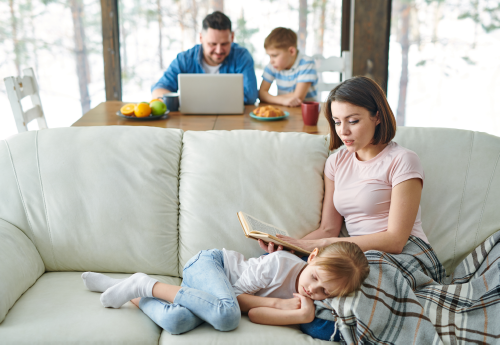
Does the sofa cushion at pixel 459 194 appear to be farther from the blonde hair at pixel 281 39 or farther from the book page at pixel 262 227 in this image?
the blonde hair at pixel 281 39

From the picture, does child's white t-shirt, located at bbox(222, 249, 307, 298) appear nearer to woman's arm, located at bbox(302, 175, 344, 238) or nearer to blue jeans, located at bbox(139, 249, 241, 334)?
blue jeans, located at bbox(139, 249, 241, 334)

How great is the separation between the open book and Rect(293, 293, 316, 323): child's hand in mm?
166

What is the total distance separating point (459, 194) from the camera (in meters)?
1.65

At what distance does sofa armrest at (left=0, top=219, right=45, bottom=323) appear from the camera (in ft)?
4.46

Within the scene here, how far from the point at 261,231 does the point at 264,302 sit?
223 mm

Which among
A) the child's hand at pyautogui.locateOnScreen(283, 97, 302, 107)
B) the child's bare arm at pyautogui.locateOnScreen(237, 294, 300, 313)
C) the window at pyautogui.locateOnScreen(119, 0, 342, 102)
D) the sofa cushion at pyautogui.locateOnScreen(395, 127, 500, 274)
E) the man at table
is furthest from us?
the window at pyautogui.locateOnScreen(119, 0, 342, 102)

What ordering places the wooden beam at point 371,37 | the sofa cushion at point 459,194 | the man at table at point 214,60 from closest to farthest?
the sofa cushion at point 459,194 < the man at table at point 214,60 < the wooden beam at point 371,37

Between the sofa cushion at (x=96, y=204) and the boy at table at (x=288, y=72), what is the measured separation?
129 centimetres

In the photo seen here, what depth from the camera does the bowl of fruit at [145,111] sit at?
7.53ft

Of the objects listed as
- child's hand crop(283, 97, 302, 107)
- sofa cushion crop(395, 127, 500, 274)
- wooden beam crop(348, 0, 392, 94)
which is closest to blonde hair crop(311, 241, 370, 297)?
sofa cushion crop(395, 127, 500, 274)

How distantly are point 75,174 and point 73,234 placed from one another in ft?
0.76

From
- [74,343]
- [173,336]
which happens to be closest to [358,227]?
[173,336]

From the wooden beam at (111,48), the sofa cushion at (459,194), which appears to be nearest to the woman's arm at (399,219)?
the sofa cushion at (459,194)

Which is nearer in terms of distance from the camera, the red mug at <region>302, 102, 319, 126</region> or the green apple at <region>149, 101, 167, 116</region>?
the red mug at <region>302, 102, 319, 126</region>
